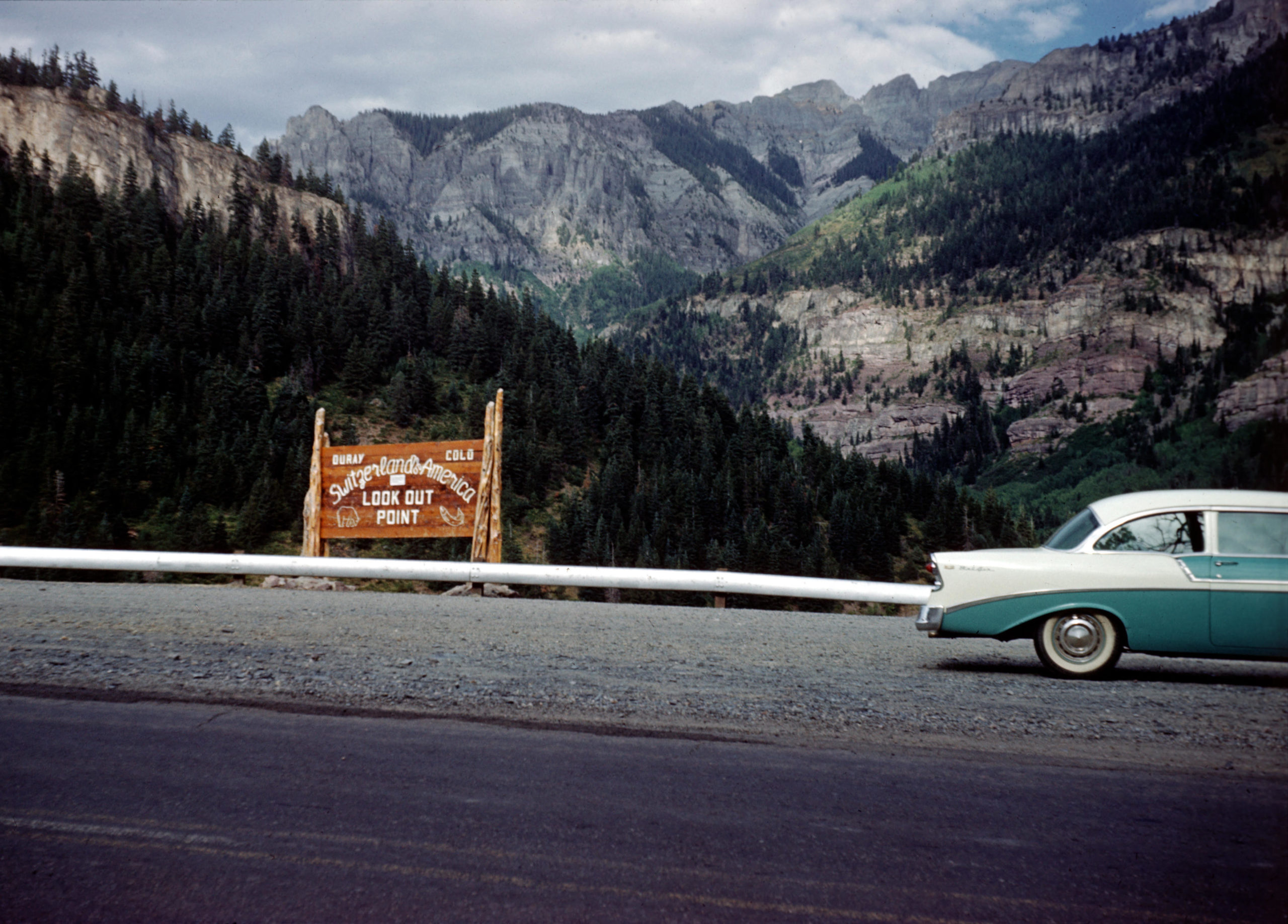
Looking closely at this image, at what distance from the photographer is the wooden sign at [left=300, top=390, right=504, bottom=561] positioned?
18.2 m

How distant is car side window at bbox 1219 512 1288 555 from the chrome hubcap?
1312 mm

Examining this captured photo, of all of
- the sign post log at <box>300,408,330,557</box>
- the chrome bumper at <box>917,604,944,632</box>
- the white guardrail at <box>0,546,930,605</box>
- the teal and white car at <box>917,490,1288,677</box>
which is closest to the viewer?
the teal and white car at <box>917,490,1288,677</box>

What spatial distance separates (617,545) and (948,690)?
51659 millimetres

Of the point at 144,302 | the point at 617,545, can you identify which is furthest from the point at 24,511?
the point at 617,545

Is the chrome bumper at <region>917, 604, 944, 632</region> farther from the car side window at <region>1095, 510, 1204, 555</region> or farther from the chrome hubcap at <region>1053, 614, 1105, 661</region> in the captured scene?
the car side window at <region>1095, 510, 1204, 555</region>

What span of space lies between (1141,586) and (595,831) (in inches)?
246

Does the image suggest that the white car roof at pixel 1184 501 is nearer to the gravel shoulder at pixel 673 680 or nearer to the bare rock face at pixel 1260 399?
the gravel shoulder at pixel 673 680

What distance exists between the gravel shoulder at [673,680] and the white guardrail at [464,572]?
2.33 meters

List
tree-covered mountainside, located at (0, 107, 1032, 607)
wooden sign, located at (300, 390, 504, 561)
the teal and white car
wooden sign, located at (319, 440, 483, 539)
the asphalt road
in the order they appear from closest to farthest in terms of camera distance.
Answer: the asphalt road → the teal and white car → wooden sign, located at (300, 390, 504, 561) → wooden sign, located at (319, 440, 483, 539) → tree-covered mountainside, located at (0, 107, 1032, 607)

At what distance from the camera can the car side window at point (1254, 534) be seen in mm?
7320

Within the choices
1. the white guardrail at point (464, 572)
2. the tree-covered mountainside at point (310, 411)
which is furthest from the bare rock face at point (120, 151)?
the white guardrail at point (464, 572)

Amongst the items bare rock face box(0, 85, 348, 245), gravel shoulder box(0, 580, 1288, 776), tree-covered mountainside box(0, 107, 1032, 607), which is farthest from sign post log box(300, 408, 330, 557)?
bare rock face box(0, 85, 348, 245)

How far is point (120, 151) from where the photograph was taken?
313 ft

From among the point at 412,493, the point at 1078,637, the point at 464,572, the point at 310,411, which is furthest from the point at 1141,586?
the point at 310,411
